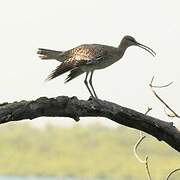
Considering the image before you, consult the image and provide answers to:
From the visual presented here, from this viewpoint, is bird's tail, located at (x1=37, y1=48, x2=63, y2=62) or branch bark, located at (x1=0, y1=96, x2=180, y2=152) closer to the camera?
branch bark, located at (x1=0, y1=96, x2=180, y2=152)

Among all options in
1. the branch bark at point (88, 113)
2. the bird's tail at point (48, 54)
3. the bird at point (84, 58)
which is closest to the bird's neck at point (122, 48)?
the bird at point (84, 58)

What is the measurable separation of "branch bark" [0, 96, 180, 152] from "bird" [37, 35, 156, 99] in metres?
0.98

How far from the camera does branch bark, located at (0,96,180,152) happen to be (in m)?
5.89

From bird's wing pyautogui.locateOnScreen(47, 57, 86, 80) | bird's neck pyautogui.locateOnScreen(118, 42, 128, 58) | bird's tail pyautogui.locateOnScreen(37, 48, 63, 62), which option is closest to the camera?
bird's wing pyautogui.locateOnScreen(47, 57, 86, 80)

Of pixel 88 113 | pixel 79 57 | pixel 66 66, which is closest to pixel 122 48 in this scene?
pixel 79 57

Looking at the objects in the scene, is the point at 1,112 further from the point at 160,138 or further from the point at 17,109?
the point at 160,138

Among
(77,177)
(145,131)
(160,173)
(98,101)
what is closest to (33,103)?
(98,101)

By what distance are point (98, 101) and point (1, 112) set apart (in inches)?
30.4

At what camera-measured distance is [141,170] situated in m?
36.7

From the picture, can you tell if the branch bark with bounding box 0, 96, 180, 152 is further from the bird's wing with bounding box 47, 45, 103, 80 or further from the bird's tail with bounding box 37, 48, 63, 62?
the bird's tail with bounding box 37, 48, 63, 62

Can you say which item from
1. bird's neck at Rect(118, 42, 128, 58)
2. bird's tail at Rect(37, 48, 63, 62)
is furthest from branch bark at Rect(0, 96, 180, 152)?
bird's neck at Rect(118, 42, 128, 58)

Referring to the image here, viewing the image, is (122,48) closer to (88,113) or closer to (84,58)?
(84,58)

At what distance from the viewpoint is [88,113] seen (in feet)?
20.4

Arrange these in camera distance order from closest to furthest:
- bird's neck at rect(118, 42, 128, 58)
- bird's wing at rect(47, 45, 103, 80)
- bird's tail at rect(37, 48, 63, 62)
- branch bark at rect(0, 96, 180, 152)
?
branch bark at rect(0, 96, 180, 152)
bird's wing at rect(47, 45, 103, 80)
bird's tail at rect(37, 48, 63, 62)
bird's neck at rect(118, 42, 128, 58)
